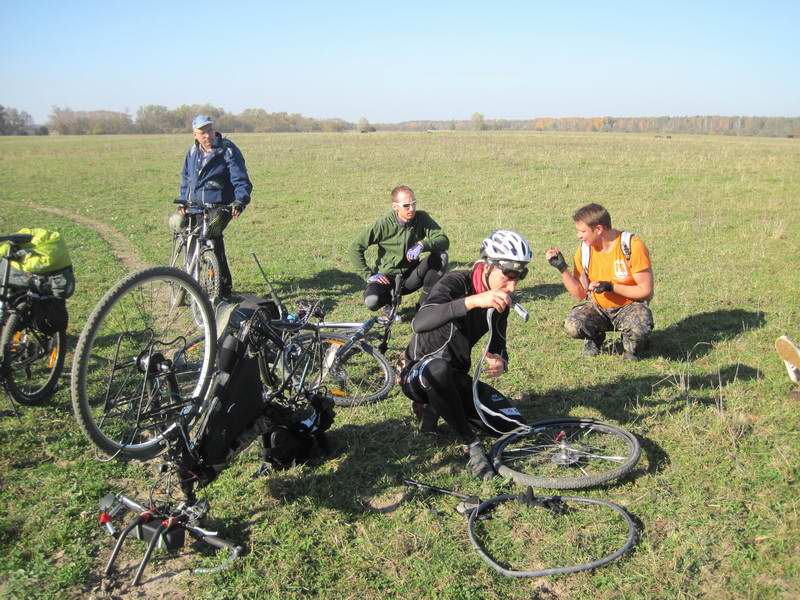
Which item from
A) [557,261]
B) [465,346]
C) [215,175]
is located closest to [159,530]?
[465,346]

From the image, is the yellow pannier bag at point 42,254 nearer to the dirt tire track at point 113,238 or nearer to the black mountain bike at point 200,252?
the black mountain bike at point 200,252

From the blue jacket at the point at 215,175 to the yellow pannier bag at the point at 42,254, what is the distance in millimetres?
2852

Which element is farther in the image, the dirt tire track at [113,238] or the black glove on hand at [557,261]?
the dirt tire track at [113,238]

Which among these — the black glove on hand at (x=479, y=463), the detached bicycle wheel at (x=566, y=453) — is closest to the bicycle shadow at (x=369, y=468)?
the black glove on hand at (x=479, y=463)

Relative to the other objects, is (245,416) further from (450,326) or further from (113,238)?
(113,238)

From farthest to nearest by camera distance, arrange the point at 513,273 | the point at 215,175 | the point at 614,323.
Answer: the point at 215,175, the point at 614,323, the point at 513,273

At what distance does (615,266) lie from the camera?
249 inches

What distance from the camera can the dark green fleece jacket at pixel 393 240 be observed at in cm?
748

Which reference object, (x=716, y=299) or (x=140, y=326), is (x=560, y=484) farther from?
(x=716, y=299)

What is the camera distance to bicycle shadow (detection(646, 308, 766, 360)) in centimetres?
651

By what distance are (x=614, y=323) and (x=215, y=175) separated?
5236 mm

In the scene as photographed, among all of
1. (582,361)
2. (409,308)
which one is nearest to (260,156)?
(409,308)

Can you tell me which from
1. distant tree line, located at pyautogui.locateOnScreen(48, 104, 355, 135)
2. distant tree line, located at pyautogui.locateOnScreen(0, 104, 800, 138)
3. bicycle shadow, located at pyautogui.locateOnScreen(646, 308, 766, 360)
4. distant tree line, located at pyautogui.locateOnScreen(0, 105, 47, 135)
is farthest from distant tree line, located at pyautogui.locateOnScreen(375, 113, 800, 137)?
bicycle shadow, located at pyautogui.locateOnScreen(646, 308, 766, 360)

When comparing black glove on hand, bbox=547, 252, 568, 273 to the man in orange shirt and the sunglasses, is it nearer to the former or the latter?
the man in orange shirt
